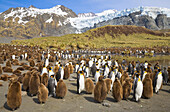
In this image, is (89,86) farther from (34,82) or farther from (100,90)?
(34,82)

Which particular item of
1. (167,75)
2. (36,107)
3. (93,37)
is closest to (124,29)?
(93,37)

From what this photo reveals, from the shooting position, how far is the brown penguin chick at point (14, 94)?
490cm

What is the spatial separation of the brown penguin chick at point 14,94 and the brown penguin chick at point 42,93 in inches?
32.6

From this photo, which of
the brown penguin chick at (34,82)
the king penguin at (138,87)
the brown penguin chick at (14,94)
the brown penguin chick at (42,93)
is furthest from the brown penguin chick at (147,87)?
the brown penguin chick at (14,94)

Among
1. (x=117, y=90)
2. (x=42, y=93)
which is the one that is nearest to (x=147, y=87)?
(x=117, y=90)

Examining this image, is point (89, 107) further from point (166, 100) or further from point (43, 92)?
point (166, 100)

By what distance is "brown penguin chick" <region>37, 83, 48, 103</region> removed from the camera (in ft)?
18.6

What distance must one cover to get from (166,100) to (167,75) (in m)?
2.93

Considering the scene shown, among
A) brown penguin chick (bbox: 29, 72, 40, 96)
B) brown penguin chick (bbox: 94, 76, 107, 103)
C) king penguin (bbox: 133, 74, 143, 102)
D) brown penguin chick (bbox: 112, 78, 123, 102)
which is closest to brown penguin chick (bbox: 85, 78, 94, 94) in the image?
brown penguin chick (bbox: 94, 76, 107, 103)

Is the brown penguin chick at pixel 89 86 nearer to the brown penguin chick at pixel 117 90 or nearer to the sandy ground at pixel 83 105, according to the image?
the sandy ground at pixel 83 105

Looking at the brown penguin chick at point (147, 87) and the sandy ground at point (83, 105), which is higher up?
the brown penguin chick at point (147, 87)

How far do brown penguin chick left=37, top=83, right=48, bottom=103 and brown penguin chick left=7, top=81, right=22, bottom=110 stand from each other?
828mm

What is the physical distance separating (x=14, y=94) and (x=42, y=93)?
3.60 ft

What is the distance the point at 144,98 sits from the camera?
22.6 ft
